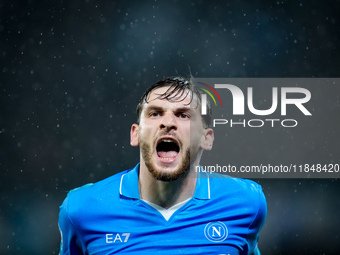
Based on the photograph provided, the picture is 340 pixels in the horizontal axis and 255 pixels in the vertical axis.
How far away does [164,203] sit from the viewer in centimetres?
290

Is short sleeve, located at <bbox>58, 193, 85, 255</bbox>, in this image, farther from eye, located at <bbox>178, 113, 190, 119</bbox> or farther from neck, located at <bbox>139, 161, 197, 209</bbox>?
eye, located at <bbox>178, 113, 190, 119</bbox>

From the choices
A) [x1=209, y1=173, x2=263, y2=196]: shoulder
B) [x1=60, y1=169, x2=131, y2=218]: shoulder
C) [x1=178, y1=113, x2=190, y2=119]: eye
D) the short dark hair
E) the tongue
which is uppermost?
the short dark hair

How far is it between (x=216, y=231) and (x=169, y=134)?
2.24 feet

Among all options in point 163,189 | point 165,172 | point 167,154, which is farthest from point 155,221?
point 167,154

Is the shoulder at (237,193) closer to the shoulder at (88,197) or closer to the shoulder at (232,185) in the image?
the shoulder at (232,185)

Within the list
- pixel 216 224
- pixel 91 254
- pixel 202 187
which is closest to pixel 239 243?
pixel 216 224

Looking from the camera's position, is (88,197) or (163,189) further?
(88,197)

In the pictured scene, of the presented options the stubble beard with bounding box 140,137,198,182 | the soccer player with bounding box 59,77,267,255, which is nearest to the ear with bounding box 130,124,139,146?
the soccer player with bounding box 59,77,267,255

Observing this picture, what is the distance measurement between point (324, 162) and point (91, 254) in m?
7.33

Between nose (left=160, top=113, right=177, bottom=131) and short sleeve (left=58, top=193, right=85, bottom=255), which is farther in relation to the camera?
short sleeve (left=58, top=193, right=85, bottom=255)

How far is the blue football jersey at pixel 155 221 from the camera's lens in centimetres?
283

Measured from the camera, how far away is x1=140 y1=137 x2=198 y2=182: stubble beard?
279cm

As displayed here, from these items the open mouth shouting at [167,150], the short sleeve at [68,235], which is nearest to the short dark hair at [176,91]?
the open mouth shouting at [167,150]

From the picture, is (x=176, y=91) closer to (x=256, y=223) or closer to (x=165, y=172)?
(x=165, y=172)
